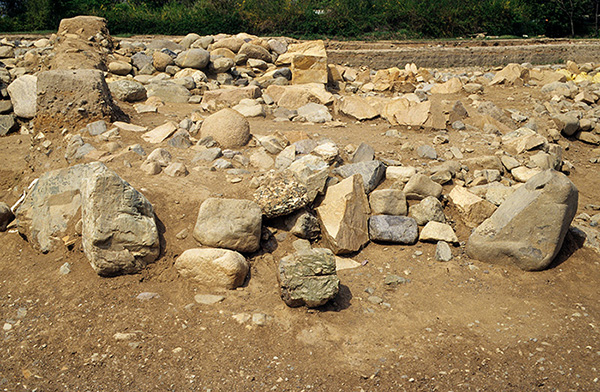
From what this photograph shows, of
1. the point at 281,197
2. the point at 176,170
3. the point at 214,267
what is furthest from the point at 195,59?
the point at 214,267

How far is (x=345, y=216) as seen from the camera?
4.63 metres

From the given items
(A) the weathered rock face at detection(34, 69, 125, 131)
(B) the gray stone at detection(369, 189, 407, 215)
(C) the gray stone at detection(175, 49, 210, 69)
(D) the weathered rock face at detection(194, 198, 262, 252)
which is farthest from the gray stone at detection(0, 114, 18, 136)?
(B) the gray stone at detection(369, 189, 407, 215)

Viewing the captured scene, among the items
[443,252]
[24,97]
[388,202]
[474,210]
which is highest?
[24,97]

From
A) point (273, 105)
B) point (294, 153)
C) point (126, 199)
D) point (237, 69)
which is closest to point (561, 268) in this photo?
point (294, 153)

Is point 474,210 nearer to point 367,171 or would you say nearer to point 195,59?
point 367,171

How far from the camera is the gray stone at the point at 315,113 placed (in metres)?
7.40

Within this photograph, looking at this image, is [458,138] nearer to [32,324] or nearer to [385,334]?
[385,334]

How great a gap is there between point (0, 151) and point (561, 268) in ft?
25.5

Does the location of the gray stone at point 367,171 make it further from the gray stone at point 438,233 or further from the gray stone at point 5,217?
the gray stone at point 5,217

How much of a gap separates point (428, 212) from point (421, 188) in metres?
0.34

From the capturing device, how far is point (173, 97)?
26.6ft

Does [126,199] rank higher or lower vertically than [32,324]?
higher

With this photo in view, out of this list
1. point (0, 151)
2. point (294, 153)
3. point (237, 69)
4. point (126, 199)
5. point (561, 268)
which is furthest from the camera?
point (237, 69)

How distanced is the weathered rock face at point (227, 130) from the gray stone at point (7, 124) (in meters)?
4.28
